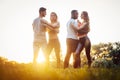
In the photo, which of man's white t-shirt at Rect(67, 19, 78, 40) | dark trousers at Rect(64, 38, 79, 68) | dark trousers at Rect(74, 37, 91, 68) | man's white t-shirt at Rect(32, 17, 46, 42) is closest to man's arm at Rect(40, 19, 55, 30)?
man's white t-shirt at Rect(32, 17, 46, 42)

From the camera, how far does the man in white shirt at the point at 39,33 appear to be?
1153cm

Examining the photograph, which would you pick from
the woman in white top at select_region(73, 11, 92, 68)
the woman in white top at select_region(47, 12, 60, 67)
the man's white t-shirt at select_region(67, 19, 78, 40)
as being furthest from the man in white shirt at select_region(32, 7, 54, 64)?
the woman in white top at select_region(73, 11, 92, 68)

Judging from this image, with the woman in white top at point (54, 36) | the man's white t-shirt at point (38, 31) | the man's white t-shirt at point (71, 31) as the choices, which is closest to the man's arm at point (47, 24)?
the man's white t-shirt at point (38, 31)

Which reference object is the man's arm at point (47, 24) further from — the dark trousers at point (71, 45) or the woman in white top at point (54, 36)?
the dark trousers at point (71, 45)

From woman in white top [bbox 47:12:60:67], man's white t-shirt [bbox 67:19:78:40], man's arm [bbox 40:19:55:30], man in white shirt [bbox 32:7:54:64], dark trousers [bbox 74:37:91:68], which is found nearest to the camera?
man in white shirt [bbox 32:7:54:64]

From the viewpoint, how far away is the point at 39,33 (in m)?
11.6

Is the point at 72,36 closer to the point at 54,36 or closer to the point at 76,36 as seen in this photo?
the point at 76,36

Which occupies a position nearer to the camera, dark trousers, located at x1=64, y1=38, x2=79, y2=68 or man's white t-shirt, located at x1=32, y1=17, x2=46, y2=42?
man's white t-shirt, located at x1=32, y1=17, x2=46, y2=42

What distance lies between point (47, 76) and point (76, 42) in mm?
6110

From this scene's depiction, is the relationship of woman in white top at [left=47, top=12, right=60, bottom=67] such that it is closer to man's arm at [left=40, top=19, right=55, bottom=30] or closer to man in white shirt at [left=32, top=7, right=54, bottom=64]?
man's arm at [left=40, top=19, right=55, bottom=30]

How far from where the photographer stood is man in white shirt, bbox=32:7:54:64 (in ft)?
37.8

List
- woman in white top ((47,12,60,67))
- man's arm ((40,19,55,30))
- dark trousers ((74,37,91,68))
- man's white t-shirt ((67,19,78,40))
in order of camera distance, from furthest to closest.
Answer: woman in white top ((47,12,60,67)) → man's white t-shirt ((67,19,78,40)) → dark trousers ((74,37,91,68)) → man's arm ((40,19,55,30))

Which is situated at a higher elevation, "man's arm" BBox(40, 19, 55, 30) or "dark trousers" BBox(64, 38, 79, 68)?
"man's arm" BBox(40, 19, 55, 30)

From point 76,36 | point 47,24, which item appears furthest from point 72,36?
point 47,24
